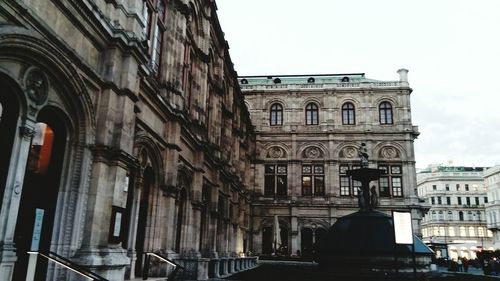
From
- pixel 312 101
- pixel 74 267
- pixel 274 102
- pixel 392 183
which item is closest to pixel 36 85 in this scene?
pixel 74 267

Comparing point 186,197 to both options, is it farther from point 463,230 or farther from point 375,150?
point 463,230

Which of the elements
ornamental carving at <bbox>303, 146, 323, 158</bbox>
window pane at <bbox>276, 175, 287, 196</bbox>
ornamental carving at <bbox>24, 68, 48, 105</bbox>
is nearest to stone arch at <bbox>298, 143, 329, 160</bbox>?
ornamental carving at <bbox>303, 146, 323, 158</bbox>

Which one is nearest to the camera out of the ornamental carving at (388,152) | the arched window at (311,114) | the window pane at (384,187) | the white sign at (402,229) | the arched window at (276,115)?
the white sign at (402,229)

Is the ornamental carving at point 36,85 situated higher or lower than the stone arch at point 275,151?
lower

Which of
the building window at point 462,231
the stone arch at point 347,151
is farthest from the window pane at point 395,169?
the building window at point 462,231

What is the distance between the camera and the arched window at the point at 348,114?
144 feet

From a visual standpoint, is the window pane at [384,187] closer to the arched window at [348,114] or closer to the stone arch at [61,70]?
the arched window at [348,114]

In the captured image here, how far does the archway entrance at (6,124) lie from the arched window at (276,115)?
3833 cm

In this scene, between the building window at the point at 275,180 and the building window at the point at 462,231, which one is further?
the building window at the point at 462,231

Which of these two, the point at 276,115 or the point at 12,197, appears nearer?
the point at 12,197

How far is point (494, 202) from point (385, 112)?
43.5 m

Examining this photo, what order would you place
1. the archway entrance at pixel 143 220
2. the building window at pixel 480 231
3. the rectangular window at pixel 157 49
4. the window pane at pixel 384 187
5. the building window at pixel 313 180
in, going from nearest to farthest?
the archway entrance at pixel 143 220 < the rectangular window at pixel 157 49 < the window pane at pixel 384 187 < the building window at pixel 313 180 < the building window at pixel 480 231

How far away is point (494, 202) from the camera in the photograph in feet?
239

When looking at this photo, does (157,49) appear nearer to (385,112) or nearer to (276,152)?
(276,152)
